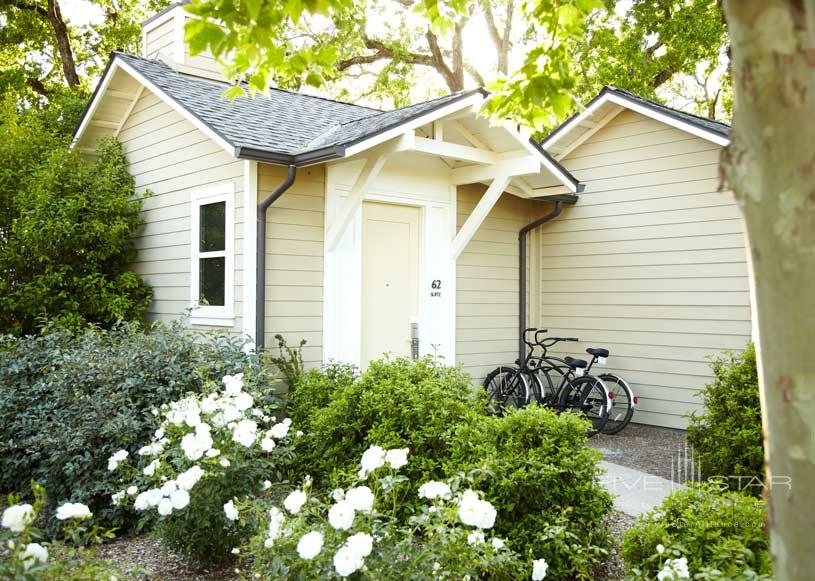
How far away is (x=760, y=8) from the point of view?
1430mm

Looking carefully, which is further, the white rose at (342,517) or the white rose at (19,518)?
the white rose at (342,517)

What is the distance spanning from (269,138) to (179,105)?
125 centimetres

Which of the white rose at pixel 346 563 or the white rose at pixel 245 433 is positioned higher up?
the white rose at pixel 245 433

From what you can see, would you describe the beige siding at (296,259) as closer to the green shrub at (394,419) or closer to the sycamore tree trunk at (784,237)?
the green shrub at (394,419)

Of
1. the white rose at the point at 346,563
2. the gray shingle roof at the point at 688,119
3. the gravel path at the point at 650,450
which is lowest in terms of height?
the gravel path at the point at 650,450

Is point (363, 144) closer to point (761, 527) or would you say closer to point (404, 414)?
point (404, 414)

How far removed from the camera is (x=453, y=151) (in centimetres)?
787

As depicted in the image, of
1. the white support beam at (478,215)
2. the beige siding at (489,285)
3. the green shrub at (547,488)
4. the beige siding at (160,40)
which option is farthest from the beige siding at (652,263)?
the beige siding at (160,40)

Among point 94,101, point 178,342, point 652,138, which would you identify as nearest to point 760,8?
point 178,342

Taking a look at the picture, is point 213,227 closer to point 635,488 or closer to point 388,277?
point 388,277

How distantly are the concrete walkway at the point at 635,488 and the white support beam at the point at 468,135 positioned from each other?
12.8 feet

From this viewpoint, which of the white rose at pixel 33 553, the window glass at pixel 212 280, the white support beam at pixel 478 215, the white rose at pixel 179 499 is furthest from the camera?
the white support beam at pixel 478 215

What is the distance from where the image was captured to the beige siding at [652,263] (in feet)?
27.0

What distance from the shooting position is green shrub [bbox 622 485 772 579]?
3.24m
